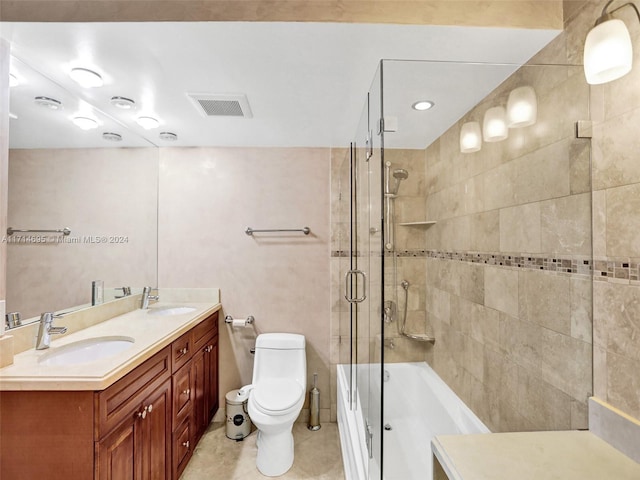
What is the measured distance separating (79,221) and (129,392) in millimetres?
1196

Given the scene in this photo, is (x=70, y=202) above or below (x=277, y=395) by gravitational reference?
above

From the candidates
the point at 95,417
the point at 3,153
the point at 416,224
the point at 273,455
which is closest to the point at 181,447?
the point at 273,455

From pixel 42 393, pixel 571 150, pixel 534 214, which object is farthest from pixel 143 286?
pixel 571 150

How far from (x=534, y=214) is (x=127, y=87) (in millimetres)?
2158

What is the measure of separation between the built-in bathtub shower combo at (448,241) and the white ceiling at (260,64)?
0.05 ft

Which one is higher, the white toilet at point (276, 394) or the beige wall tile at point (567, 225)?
the beige wall tile at point (567, 225)

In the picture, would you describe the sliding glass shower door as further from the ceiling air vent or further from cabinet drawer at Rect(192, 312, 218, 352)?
cabinet drawer at Rect(192, 312, 218, 352)

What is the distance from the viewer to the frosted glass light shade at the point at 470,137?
134cm

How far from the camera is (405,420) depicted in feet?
4.78

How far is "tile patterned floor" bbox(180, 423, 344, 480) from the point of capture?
6.50 ft

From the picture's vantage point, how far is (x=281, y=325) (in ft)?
Result: 8.66

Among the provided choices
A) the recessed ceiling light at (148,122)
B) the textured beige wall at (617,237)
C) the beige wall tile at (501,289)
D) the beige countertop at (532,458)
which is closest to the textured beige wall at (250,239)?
the recessed ceiling light at (148,122)

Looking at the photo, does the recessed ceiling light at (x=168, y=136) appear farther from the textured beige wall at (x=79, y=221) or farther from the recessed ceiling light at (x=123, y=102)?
the recessed ceiling light at (x=123, y=102)

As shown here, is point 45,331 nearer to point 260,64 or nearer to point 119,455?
point 119,455
